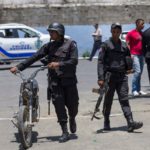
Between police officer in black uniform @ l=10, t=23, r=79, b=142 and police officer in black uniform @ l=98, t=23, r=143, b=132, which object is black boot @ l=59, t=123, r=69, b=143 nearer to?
police officer in black uniform @ l=10, t=23, r=79, b=142

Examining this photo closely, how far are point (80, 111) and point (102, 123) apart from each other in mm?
1494

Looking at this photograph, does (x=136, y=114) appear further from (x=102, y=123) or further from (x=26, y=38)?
(x=26, y=38)

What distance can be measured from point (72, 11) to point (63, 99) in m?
24.4

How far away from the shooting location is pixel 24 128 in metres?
8.38

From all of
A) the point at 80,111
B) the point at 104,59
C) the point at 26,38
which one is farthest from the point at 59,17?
the point at 104,59

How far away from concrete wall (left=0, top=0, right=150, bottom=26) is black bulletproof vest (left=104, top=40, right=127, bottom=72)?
2333 centimetres

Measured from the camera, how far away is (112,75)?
9453mm

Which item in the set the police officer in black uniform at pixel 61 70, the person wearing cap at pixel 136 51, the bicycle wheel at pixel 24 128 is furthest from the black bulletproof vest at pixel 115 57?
the person wearing cap at pixel 136 51

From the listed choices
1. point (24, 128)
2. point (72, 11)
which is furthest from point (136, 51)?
point (72, 11)

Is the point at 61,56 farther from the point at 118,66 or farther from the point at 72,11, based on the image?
the point at 72,11

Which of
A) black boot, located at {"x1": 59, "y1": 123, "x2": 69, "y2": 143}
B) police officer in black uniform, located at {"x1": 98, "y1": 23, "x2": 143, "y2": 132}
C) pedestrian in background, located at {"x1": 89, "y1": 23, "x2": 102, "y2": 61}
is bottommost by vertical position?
pedestrian in background, located at {"x1": 89, "y1": 23, "x2": 102, "y2": 61}

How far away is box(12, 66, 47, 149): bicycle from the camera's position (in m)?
8.31

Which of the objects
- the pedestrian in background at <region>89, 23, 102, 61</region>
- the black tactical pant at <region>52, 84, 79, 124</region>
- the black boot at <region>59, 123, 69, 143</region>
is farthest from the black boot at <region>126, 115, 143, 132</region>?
the pedestrian in background at <region>89, 23, 102, 61</region>

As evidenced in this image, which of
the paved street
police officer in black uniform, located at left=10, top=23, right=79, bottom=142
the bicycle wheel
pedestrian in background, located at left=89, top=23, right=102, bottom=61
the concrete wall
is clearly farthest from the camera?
the concrete wall
